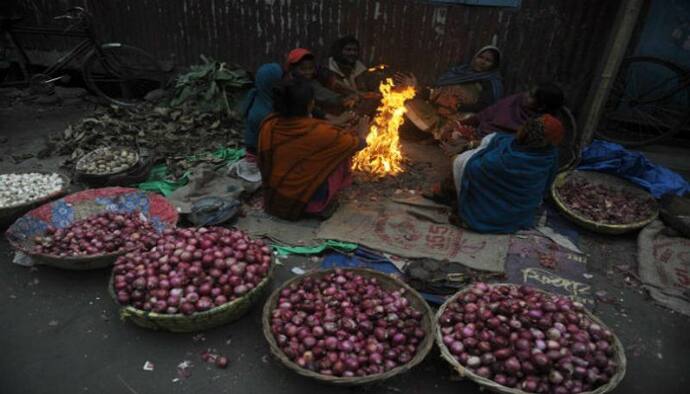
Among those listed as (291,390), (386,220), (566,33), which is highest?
(566,33)

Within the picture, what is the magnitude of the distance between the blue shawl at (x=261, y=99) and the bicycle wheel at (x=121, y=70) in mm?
3391

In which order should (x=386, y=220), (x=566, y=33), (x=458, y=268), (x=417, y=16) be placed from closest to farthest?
(x=458, y=268) < (x=386, y=220) < (x=566, y=33) < (x=417, y=16)

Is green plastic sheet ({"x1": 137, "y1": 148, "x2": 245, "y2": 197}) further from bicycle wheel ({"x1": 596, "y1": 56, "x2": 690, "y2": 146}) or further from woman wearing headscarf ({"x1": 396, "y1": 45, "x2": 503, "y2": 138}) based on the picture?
bicycle wheel ({"x1": 596, "y1": 56, "x2": 690, "y2": 146})

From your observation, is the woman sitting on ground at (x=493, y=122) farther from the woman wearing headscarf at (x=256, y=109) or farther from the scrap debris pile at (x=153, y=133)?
the scrap debris pile at (x=153, y=133)

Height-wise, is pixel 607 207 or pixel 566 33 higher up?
pixel 566 33

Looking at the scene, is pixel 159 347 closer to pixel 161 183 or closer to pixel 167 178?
pixel 161 183

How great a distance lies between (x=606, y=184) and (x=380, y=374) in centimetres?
392

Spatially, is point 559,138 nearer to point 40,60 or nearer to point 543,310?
point 543,310

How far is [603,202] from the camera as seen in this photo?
480cm

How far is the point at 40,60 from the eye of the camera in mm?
8375

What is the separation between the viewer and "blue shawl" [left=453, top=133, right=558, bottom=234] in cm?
417

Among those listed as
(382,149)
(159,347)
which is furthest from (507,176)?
(159,347)

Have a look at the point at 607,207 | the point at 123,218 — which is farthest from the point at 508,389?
the point at 123,218

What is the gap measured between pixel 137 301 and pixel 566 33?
5888 mm
